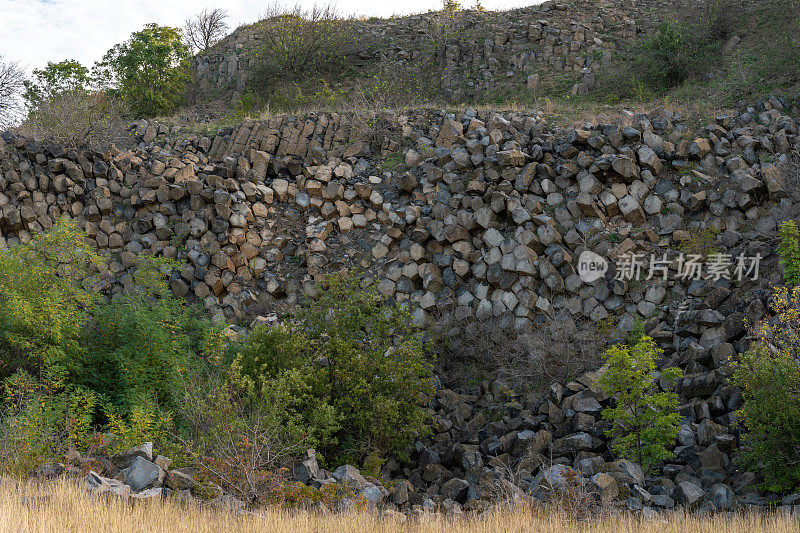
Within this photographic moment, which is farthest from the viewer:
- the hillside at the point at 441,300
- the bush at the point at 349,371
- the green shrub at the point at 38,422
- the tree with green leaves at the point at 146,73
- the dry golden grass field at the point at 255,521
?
the tree with green leaves at the point at 146,73

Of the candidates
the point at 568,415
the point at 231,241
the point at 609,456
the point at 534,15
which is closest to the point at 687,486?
the point at 609,456

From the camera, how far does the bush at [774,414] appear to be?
654 centimetres

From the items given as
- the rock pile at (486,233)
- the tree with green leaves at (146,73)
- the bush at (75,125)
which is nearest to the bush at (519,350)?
the rock pile at (486,233)

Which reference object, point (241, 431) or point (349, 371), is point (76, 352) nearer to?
point (241, 431)

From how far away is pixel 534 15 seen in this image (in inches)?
898

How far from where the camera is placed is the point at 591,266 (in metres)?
11.1

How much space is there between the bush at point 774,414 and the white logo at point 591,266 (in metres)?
3.99

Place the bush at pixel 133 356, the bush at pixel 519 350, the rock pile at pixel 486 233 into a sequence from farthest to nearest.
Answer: the bush at pixel 519 350 < the bush at pixel 133 356 < the rock pile at pixel 486 233

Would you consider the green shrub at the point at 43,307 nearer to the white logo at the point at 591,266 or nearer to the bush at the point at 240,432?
the bush at the point at 240,432

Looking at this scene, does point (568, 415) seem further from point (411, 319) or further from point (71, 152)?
point (71, 152)

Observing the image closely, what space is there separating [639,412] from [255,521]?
4.84m

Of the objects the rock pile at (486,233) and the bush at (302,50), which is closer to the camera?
the rock pile at (486,233)

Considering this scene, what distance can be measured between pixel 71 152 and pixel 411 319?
30.7ft

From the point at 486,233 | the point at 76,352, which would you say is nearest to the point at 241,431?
the point at 76,352
